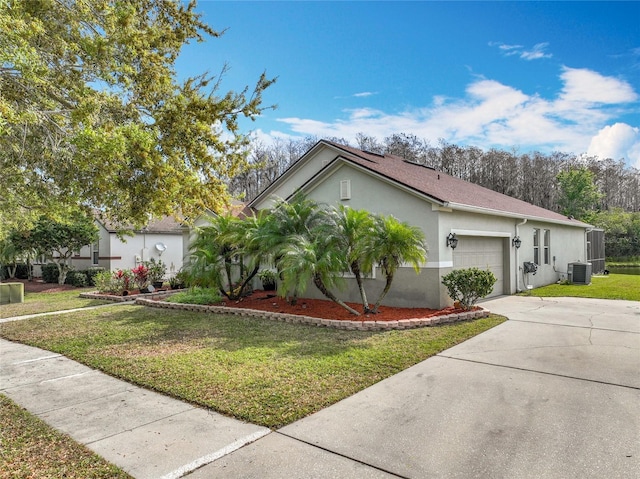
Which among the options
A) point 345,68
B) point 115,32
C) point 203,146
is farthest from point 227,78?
Answer: point 345,68

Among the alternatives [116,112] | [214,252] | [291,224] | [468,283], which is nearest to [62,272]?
[214,252]

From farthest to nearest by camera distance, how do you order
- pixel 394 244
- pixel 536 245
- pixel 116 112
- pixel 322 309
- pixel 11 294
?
pixel 536 245 < pixel 11 294 < pixel 322 309 < pixel 394 244 < pixel 116 112

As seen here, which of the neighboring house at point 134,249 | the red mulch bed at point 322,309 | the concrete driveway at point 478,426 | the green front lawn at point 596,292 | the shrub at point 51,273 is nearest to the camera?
the concrete driveway at point 478,426

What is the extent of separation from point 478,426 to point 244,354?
399cm

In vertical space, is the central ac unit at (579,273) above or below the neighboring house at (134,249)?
below

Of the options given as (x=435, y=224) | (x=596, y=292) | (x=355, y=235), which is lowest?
(x=596, y=292)

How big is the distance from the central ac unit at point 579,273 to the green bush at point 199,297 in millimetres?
14833

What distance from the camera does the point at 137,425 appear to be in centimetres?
420

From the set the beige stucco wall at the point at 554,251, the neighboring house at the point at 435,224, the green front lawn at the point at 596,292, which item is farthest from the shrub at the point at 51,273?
the green front lawn at the point at 596,292

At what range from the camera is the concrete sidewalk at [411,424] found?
3322 millimetres

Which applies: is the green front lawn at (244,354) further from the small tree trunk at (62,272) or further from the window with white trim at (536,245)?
the small tree trunk at (62,272)

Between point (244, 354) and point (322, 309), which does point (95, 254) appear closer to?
point (322, 309)

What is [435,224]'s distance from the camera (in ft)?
34.3

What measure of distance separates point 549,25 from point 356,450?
45.4ft
